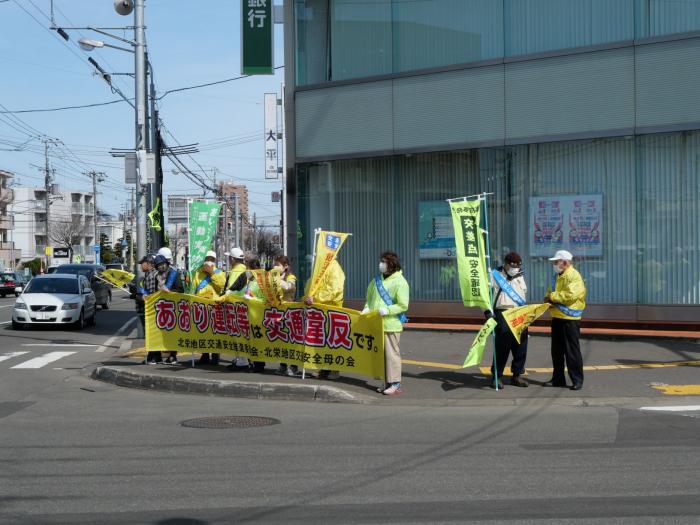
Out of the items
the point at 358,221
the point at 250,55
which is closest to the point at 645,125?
the point at 358,221

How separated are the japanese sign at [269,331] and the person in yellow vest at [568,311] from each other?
2334 mm

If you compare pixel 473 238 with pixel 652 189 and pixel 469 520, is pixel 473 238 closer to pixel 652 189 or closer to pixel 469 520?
pixel 469 520

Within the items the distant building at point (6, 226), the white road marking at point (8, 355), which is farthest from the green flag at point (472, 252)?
the distant building at point (6, 226)

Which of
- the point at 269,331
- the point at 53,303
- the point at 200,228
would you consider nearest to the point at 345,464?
the point at 269,331

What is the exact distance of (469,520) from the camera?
17.5ft

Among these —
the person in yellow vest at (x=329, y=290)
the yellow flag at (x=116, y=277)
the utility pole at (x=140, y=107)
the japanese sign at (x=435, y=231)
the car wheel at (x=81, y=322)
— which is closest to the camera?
the person in yellow vest at (x=329, y=290)

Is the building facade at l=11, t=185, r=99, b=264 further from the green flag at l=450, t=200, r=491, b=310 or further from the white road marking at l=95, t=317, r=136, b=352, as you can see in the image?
the green flag at l=450, t=200, r=491, b=310

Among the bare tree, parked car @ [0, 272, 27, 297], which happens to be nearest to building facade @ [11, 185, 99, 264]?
the bare tree

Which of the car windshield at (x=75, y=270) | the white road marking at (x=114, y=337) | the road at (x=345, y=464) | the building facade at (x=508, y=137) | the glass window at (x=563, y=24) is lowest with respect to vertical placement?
the white road marking at (x=114, y=337)

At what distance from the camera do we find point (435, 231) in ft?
58.7

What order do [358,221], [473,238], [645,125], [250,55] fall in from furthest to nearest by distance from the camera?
[250,55]
[358,221]
[645,125]
[473,238]

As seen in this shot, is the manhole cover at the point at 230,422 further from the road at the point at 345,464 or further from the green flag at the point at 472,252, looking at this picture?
the green flag at the point at 472,252

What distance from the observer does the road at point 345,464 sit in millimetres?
5574

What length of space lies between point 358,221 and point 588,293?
539 cm
